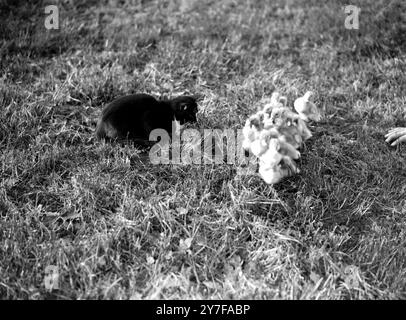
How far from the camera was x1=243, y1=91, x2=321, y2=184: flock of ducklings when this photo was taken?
3.21 meters

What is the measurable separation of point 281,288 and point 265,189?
88 centimetres

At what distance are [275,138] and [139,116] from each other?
→ 1279mm

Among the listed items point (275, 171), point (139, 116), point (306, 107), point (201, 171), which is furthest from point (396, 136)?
point (139, 116)

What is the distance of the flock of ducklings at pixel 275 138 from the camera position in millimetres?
3211

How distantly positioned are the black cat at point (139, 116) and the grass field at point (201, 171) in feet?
0.53

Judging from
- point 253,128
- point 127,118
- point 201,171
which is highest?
point 253,128

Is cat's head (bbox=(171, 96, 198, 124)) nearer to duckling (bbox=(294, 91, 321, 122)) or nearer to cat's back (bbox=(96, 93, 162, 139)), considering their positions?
cat's back (bbox=(96, 93, 162, 139))

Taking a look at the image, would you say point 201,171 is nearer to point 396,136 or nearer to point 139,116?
point 139,116

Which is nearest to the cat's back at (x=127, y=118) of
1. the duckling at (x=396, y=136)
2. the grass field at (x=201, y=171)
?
the grass field at (x=201, y=171)

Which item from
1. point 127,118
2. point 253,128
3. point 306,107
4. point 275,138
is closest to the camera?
point 275,138

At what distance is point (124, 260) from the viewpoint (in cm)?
313

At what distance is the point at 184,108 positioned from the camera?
407 cm

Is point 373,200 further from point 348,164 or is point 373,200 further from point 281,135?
point 281,135
